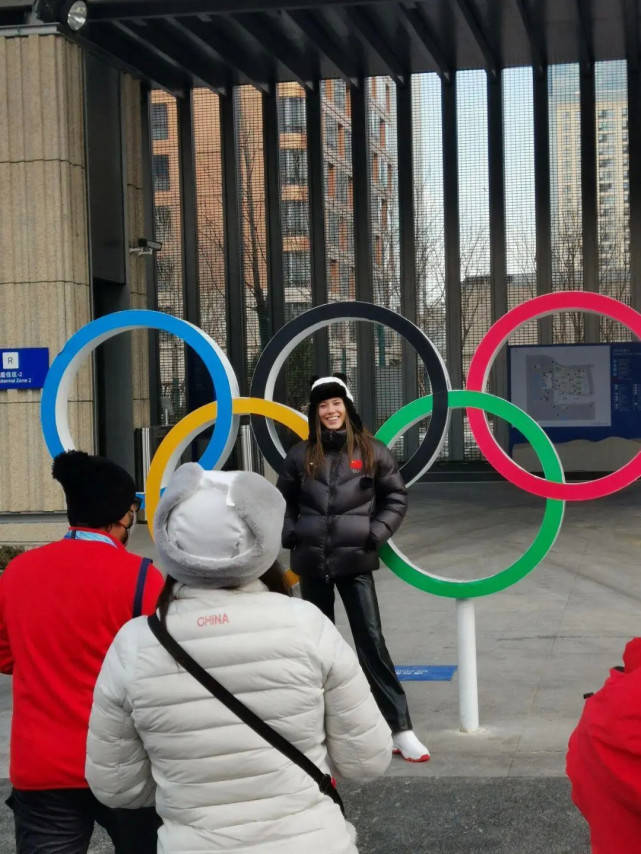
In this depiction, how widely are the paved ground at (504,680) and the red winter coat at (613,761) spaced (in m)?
3.13

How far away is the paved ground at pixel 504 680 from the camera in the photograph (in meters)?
5.43

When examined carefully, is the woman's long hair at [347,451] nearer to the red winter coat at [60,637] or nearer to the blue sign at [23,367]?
the red winter coat at [60,637]

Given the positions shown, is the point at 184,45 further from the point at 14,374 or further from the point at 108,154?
the point at 14,374

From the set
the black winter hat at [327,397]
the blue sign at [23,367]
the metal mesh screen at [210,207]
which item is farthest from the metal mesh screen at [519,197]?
the black winter hat at [327,397]

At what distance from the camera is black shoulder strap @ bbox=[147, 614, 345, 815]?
2.71m

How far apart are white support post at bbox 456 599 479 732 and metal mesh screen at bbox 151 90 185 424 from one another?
50.3ft

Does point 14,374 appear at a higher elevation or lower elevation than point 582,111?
lower

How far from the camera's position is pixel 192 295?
2233cm

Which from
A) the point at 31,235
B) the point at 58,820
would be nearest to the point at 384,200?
the point at 31,235

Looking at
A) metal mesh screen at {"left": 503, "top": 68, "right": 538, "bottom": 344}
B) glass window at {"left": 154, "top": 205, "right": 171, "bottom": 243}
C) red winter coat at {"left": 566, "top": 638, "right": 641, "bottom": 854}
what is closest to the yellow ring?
red winter coat at {"left": 566, "top": 638, "right": 641, "bottom": 854}

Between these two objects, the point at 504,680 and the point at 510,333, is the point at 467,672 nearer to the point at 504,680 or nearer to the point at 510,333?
the point at 504,680

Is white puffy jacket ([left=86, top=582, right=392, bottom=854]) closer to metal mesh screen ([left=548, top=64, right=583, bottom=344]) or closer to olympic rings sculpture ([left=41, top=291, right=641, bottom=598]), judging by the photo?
olympic rings sculpture ([left=41, top=291, right=641, bottom=598])

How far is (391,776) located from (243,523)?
147 inches

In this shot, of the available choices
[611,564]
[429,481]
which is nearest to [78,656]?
[611,564]
